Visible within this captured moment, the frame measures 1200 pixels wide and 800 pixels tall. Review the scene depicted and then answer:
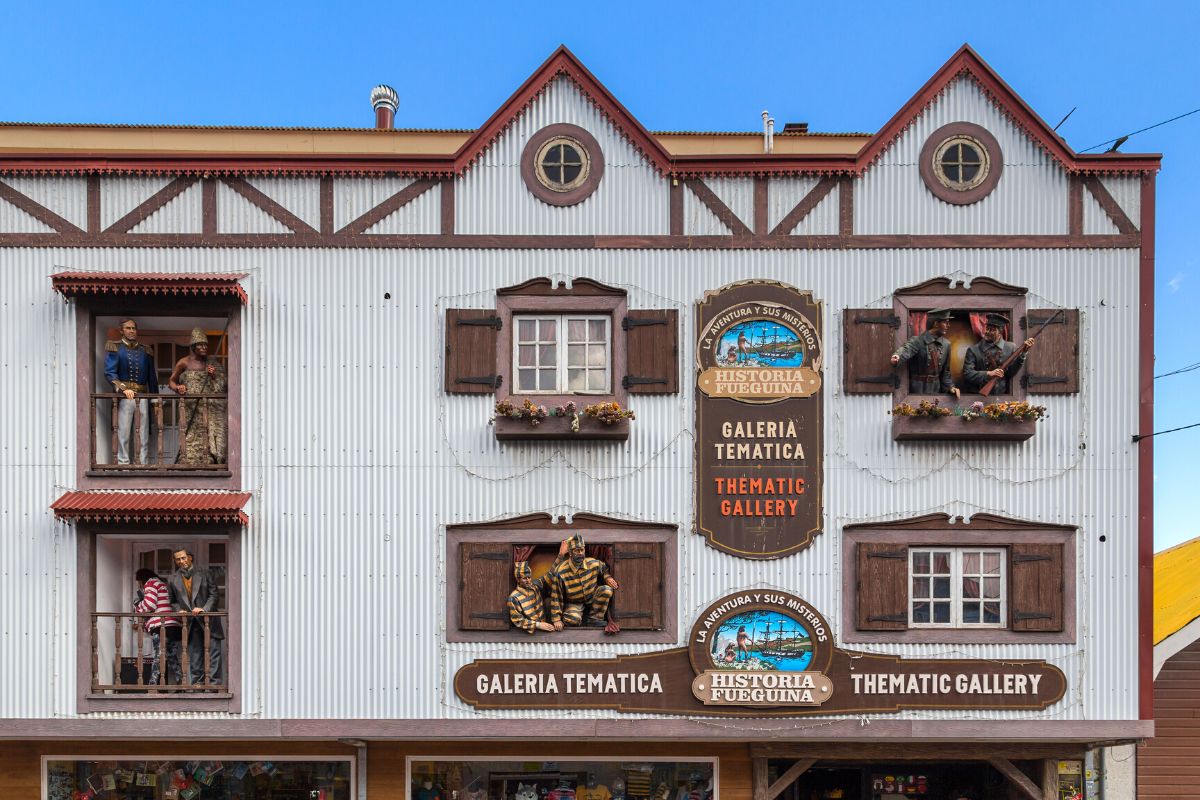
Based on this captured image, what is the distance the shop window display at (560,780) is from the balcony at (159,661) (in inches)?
118

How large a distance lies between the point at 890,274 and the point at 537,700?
23.5 ft

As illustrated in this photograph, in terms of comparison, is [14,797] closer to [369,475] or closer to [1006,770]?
[369,475]

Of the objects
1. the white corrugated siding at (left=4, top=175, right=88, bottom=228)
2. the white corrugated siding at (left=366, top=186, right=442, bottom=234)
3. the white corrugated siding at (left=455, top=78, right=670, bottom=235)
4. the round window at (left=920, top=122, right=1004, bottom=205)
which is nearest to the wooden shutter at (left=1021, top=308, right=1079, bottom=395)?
the round window at (left=920, top=122, right=1004, bottom=205)

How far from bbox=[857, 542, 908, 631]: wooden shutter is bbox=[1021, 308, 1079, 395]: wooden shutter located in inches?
110

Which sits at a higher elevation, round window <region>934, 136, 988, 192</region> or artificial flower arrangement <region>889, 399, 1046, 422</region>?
round window <region>934, 136, 988, 192</region>

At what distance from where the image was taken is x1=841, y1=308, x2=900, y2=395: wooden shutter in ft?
35.2

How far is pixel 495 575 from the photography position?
1065 cm

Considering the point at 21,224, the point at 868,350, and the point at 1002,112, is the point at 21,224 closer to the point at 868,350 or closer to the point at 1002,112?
the point at 868,350

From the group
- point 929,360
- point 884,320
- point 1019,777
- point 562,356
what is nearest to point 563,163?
point 562,356

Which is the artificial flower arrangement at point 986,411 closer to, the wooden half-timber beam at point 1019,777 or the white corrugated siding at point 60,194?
the wooden half-timber beam at point 1019,777

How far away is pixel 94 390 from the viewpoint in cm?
1076

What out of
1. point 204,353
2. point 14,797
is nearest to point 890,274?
point 204,353

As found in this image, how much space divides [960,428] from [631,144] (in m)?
5.60

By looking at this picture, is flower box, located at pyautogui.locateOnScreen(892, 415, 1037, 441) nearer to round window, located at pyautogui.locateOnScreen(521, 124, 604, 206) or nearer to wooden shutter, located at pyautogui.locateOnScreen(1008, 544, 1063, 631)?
wooden shutter, located at pyautogui.locateOnScreen(1008, 544, 1063, 631)
